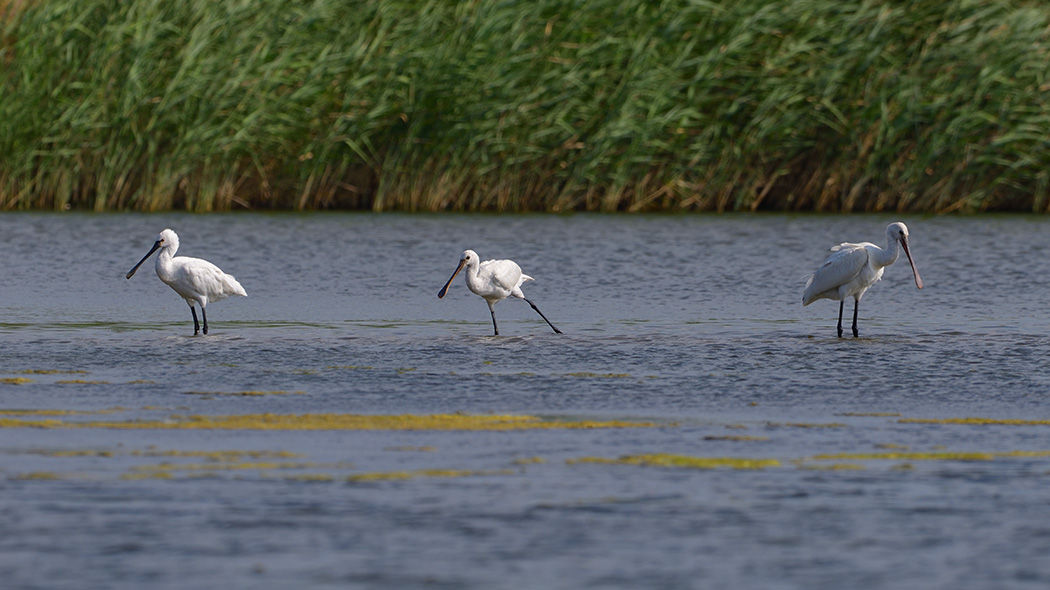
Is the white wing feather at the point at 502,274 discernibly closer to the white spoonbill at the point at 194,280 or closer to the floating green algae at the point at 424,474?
the white spoonbill at the point at 194,280

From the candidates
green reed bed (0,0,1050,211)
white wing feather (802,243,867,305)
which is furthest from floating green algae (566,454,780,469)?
green reed bed (0,0,1050,211)

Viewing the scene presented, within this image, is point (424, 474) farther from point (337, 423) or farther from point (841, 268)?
point (841, 268)

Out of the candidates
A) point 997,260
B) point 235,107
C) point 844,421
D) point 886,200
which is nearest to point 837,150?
point 886,200

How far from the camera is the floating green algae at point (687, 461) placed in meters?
6.62

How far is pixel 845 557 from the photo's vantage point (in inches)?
207

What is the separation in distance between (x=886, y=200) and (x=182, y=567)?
1810 centimetres

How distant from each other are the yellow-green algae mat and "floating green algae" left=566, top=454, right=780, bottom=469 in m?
0.81

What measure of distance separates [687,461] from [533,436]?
0.85 metres

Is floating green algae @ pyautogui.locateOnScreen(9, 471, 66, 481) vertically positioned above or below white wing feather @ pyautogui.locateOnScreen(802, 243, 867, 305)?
below

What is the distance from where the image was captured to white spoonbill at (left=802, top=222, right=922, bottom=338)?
1220 cm

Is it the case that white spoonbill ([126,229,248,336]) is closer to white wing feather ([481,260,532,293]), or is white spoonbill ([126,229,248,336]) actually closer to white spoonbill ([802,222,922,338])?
white wing feather ([481,260,532,293])

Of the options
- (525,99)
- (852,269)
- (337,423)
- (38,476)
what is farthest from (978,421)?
(525,99)

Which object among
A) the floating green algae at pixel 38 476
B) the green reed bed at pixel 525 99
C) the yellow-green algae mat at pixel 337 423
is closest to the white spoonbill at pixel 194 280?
the yellow-green algae mat at pixel 337 423

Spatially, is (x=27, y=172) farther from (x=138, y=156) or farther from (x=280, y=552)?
(x=280, y=552)
